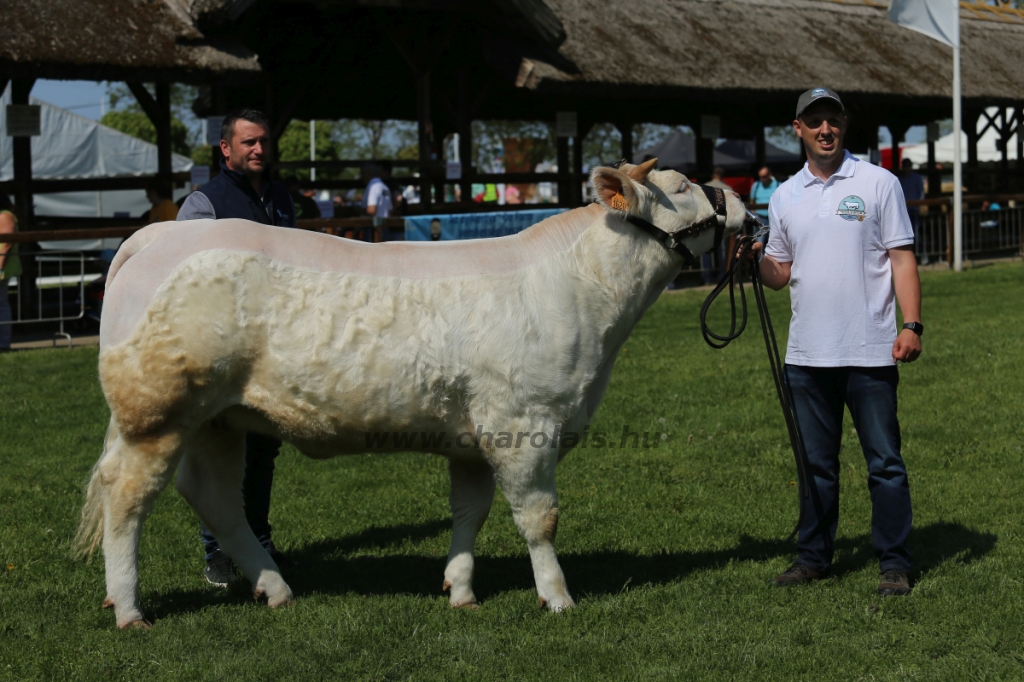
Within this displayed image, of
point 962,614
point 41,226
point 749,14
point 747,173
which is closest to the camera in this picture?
point 962,614

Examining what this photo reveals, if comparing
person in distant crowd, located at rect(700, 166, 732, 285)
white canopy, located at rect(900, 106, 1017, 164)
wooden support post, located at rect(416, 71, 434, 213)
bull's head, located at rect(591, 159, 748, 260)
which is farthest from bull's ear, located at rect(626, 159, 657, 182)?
white canopy, located at rect(900, 106, 1017, 164)

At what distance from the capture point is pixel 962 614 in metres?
4.61

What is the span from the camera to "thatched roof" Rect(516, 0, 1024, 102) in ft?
61.9

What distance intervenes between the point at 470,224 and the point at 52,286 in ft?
19.9

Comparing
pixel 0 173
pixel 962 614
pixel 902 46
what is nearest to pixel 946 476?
pixel 962 614

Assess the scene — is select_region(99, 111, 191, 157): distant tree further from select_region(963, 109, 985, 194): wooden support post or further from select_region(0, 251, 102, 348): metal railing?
select_region(0, 251, 102, 348): metal railing

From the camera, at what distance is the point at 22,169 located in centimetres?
1559

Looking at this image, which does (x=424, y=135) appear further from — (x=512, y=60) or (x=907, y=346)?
(x=907, y=346)

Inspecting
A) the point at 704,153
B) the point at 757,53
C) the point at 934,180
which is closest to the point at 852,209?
the point at 757,53

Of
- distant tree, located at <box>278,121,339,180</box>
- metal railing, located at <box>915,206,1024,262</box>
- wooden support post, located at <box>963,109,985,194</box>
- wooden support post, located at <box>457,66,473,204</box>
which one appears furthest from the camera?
distant tree, located at <box>278,121,339,180</box>

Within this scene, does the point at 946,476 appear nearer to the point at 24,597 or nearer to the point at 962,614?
the point at 962,614

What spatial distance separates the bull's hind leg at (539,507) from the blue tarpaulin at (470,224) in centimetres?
1029

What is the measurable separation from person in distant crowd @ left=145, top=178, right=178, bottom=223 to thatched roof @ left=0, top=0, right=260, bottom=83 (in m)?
1.42

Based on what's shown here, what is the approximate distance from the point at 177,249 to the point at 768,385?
650 cm
